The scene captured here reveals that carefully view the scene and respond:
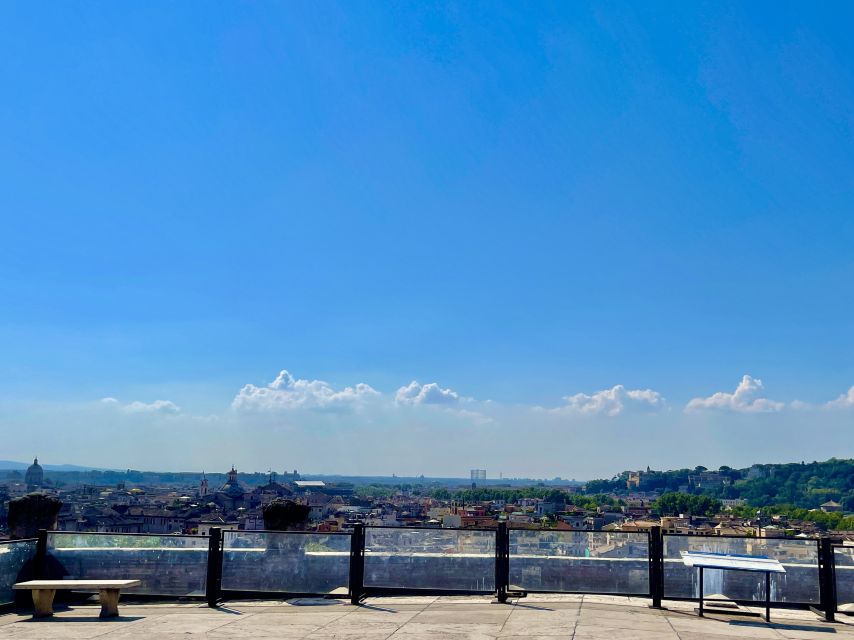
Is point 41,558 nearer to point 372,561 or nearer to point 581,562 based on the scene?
point 372,561

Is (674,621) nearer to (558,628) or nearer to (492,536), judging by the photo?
(558,628)

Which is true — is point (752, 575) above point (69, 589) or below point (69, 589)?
above

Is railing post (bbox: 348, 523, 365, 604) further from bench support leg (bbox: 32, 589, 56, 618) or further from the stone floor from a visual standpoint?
bench support leg (bbox: 32, 589, 56, 618)

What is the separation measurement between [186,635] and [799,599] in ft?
25.4

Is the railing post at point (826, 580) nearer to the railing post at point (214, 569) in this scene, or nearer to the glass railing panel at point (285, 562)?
the glass railing panel at point (285, 562)

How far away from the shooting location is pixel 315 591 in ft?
36.3

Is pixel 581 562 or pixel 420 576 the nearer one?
pixel 581 562

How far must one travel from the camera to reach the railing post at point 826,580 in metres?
9.82

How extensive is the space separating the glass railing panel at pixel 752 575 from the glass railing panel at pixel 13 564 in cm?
896

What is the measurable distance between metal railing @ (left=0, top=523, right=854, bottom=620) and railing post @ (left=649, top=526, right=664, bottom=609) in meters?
0.01

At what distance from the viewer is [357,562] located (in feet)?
36.0

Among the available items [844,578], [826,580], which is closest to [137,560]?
[826,580]

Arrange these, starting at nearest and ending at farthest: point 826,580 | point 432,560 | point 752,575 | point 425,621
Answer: point 425,621 < point 826,580 < point 752,575 < point 432,560

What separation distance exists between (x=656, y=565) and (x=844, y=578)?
240cm
